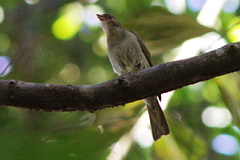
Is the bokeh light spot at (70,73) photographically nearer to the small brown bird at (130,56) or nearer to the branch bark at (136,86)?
the small brown bird at (130,56)

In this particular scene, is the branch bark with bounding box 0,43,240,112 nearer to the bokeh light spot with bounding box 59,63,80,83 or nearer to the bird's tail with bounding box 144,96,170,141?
the bird's tail with bounding box 144,96,170,141

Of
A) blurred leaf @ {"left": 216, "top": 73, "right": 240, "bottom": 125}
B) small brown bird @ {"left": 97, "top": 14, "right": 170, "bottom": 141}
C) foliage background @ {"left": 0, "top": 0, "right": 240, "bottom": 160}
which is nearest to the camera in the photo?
foliage background @ {"left": 0, "top": 0, "right": 240, "bottom": 160}

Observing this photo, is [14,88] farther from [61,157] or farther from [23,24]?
[23,24]

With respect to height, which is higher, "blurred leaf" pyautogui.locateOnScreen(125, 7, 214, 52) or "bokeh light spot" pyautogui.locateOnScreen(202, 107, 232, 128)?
"blurred leaf" pyautogui.locateOnScreen(125, 7, 214, 52)

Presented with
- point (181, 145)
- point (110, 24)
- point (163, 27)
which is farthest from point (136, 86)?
point (110, 24)

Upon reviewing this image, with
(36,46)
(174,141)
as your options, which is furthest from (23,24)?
(174,141)

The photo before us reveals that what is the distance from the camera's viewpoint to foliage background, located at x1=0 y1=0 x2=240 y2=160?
1.08 meters

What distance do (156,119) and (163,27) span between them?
887 millimetres

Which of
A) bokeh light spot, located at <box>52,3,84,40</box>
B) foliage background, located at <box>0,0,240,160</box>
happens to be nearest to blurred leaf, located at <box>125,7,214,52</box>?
foliage background, located at <box>0,0,240,160</box>

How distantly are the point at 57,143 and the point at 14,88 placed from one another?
98cm

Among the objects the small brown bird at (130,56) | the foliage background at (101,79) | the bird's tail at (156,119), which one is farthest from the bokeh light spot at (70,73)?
the bird's tail at (156,119)

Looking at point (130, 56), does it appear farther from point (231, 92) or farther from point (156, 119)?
point (231, 92)

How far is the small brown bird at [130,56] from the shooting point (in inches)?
137

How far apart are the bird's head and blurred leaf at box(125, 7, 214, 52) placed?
114cm
